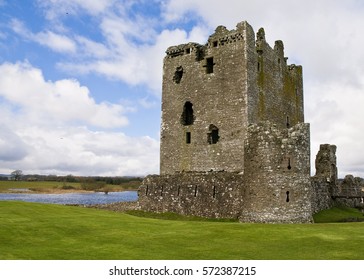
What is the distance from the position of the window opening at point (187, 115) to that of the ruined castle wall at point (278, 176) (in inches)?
365

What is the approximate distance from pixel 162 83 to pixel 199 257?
21.9 m

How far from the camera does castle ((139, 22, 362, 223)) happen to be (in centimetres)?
2031

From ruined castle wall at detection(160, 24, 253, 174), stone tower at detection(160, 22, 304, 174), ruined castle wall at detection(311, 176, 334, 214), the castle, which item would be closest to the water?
ruined castle wall at detection(160, 24, 253, 174)

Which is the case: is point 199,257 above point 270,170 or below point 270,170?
below

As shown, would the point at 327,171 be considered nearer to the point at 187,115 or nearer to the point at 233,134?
the point at 233,134

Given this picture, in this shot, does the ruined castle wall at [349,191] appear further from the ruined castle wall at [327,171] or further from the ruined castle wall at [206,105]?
the ruined castle wall at [206,105]

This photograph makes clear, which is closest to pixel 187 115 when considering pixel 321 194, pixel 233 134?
pixel 233 134

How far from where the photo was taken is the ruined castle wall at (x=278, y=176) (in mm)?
19953

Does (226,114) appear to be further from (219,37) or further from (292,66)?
(292,66)

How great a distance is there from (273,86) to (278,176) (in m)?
11.2

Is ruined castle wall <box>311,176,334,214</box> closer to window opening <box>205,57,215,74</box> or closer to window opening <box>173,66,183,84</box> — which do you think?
window opening <box>205,57,215,74</box>

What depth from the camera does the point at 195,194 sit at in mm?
24172
